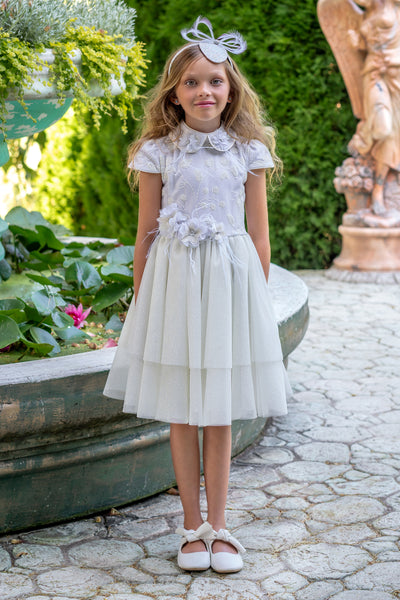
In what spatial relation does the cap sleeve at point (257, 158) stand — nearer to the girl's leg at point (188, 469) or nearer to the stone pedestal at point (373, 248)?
the girl's leg at point (188, 469)

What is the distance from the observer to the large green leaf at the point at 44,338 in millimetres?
2688

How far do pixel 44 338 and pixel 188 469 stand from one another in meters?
0.80

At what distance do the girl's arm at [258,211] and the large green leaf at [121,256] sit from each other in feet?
4.36

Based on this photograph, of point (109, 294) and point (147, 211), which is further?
point (109, 294)

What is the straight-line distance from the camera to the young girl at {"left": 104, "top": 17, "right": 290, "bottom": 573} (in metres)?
2.06

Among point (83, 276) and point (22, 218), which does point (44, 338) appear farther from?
point (22, 218)

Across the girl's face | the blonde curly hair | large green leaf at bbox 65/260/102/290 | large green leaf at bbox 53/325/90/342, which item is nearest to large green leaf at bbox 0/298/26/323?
large green leaf at bbox 53/325/90/342

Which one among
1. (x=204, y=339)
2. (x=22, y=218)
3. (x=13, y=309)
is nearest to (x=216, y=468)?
(x=204, y=339)

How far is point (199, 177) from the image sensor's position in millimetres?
2098

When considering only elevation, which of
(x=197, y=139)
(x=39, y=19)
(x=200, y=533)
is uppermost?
(x=39, y=19)

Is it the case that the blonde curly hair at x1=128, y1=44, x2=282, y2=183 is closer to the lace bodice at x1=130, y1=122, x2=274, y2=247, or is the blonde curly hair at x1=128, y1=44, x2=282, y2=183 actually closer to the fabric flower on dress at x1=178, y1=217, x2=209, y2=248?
the lace bodice at x1=130, y1=122, x2=274, y2=247

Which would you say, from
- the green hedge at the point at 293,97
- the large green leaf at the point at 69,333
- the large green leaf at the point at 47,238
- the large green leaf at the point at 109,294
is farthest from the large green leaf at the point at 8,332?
the green hedge at the point at 293,97

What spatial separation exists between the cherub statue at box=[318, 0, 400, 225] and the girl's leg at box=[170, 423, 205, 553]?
14.7 ft

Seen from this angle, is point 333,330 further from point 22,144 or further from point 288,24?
point 22,144
